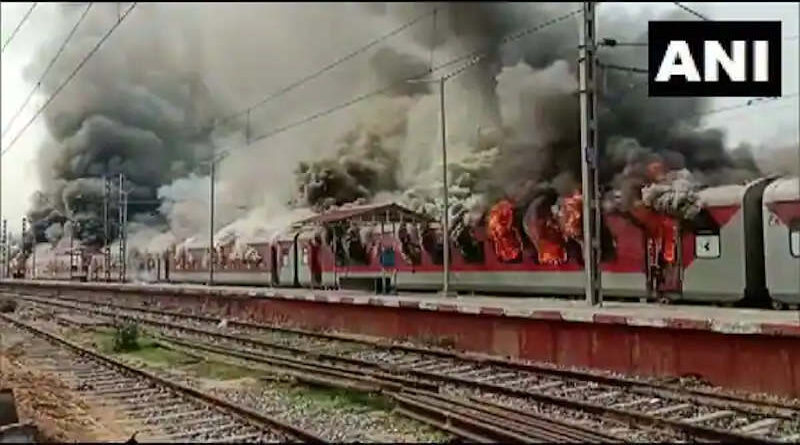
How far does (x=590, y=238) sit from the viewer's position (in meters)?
17.4

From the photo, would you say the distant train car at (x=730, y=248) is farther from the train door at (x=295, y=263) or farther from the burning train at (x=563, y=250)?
the train door at (x=295, y=263)

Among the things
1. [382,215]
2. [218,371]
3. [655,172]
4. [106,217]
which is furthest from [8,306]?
[655,172]

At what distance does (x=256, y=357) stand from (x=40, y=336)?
845 cm

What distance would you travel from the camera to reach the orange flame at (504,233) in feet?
78.8

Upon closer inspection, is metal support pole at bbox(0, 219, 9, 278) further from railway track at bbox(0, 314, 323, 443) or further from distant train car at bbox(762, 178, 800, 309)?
distant train car at bbox(762, 178, 800, 309)

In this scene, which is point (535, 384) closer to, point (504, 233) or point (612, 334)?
point (612, 334)

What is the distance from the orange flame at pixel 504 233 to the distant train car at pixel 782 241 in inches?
289

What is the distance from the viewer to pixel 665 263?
64.8 feet

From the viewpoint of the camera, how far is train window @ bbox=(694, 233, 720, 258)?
1873 cm

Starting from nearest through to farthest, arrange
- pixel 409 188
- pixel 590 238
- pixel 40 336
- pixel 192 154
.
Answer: pixel 590 238 → pixel 40 336 → pixel 192 154 → pixel 409 188

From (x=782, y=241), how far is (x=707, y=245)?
1823 mm

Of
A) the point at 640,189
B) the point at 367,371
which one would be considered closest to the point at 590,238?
the point at 640,189

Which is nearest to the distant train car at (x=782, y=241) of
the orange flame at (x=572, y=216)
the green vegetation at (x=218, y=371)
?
the orange flame at (x=572, y=216)

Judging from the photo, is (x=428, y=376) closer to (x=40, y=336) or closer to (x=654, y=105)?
(x=40, y=336)
